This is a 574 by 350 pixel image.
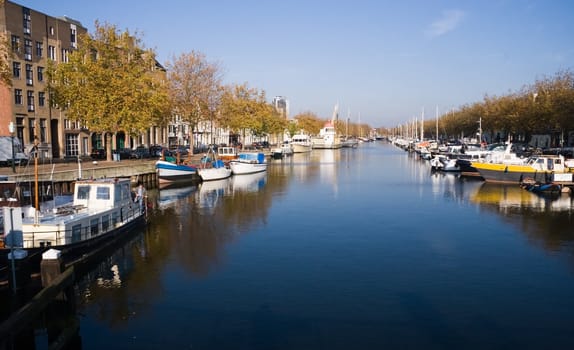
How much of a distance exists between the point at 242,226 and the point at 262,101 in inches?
2838

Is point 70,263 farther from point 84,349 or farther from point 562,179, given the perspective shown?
point 562,179

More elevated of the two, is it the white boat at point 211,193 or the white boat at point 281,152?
the white boat at point 281,152

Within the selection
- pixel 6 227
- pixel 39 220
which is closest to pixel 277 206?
pixel 39 220

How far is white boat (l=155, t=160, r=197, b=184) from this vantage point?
50.8 metres

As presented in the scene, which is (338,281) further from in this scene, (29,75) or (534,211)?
(29,75)

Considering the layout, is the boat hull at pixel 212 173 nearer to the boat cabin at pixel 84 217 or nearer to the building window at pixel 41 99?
the building window at pixel 41 99

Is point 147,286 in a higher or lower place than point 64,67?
lower

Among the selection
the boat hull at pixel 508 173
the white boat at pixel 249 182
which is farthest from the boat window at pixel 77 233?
the boat hull at pixel 508 173

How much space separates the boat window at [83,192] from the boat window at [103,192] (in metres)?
0.49

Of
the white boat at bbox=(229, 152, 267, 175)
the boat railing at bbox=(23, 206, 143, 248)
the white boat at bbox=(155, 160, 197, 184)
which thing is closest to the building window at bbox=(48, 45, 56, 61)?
the white boat at bbox=(155, 160, 197, 184)

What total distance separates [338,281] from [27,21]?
60.5 metres

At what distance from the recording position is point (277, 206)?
123ft

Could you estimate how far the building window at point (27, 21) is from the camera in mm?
61406

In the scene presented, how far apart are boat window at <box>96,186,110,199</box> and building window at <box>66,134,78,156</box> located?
161 ft
